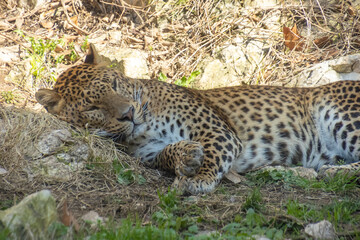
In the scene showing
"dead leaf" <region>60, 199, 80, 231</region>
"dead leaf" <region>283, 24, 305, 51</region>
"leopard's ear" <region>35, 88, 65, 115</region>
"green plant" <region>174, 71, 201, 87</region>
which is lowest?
"green plant" <region>174, 71, 201, 87</region>

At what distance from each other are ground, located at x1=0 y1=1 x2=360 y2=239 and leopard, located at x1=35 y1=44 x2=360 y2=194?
306mm

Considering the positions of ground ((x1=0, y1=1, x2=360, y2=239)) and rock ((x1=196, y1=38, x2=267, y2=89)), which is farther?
rock ((x1=196, y1=38, x2=267, y2=89))

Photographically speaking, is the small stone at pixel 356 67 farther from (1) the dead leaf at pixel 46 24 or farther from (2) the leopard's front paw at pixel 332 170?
(1) the dead leaf at pixel 46 24

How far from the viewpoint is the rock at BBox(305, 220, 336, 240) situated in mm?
4250

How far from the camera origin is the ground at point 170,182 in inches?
187

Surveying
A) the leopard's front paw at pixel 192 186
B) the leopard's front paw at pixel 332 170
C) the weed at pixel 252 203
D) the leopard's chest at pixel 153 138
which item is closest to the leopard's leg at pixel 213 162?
the leopard's front paw at pixel 192 186

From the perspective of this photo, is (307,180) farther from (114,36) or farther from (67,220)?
(114,36)

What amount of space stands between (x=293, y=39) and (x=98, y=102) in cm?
540

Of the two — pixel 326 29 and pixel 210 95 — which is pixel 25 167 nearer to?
pixel 210 95

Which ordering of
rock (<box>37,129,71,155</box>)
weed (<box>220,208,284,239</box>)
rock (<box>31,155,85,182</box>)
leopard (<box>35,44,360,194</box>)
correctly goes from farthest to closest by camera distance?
1. leopard (<box>35,44,360,194</box>)
2. rock (<box>37,129,71,155</box>)
3. rock (<box>31,155,85,182</box>)
4. weed (<box>220,208,284,239</box>)

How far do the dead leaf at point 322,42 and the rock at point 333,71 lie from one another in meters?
0.81

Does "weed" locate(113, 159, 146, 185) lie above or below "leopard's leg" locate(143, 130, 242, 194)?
below

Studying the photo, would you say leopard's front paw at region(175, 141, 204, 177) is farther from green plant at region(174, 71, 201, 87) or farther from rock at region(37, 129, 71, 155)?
green plant at region(174, 71, 201, 87)

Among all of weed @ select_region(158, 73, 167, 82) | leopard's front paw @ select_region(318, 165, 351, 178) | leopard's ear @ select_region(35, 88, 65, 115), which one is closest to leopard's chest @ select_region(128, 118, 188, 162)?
leopard's ear @ select_region(35, 88, 65, 115)
